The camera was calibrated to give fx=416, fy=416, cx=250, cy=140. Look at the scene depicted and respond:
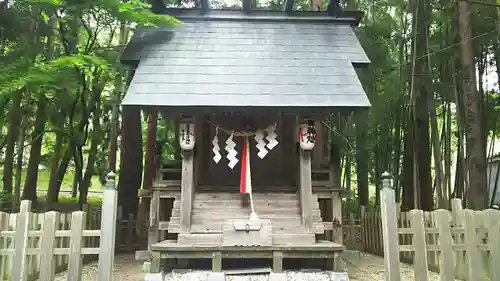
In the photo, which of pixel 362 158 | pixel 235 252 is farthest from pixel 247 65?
pixel 362 158

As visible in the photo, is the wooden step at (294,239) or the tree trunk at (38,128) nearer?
the wooden step at (294,239)

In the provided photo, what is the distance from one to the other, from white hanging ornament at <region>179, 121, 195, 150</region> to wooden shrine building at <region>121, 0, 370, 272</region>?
18 millimetres

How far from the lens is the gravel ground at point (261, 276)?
22.1 feet

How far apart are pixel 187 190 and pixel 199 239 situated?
2.84ft

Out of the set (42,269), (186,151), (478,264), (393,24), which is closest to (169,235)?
(186,151)

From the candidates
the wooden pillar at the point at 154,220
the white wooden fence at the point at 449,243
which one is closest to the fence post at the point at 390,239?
the white wooden fence at the point at 449,243

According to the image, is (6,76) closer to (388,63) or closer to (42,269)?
(42,269)

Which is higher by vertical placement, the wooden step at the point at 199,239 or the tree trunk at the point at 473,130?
the tree trunk at the point at 473,130

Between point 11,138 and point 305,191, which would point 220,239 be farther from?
point 11,138

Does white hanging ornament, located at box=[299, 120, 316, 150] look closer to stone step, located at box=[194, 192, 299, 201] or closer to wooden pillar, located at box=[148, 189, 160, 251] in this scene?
stone step, located at box=[194, 192, 299, 201]

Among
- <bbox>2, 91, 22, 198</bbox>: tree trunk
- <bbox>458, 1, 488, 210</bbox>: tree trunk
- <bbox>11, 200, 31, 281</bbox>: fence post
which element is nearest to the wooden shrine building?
<bbox>458, 1, 488, 210</bbox>: tree trunk

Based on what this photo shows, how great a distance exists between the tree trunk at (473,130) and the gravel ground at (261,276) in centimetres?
154

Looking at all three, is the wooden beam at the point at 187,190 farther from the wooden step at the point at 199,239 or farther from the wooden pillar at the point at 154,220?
the wooden pillar at the point at 154,220

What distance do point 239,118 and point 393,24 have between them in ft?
22.9
